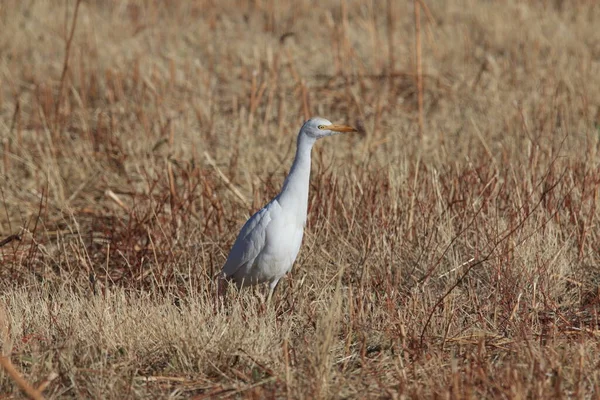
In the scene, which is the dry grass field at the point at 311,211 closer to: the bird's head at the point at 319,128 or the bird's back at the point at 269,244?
the bird's back at the point at 269,244

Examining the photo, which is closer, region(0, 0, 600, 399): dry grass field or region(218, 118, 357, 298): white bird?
region(0, 0, 600, 399): dry grass field

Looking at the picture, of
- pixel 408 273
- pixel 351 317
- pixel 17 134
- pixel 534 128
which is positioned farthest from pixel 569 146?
pixel 17 134

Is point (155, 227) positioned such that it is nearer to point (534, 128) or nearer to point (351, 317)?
point (351, 317)

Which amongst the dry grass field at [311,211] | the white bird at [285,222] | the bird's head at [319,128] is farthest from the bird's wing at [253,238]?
the bird's head at [319,128]

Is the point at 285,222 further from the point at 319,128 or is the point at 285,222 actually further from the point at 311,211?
the point at 311,211

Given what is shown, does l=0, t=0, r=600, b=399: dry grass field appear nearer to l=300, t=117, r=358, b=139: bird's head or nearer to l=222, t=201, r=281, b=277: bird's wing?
l=222, t=201, r=281, b=277: bird's wing

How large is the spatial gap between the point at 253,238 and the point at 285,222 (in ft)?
0.52

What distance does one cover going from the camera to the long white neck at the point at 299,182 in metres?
3.43

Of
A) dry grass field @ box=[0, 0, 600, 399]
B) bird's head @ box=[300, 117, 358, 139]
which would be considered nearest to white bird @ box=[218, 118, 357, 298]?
bird's head @ box=[300, 117, 358, 139]

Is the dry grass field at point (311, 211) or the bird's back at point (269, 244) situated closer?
the dry grass field at point (311, 211)

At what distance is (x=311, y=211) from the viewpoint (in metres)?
4.39

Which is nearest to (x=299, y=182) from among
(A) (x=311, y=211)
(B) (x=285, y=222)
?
Answer: (B) (x=285, y=222)

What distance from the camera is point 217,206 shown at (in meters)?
4.48

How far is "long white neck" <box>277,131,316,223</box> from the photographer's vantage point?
3.43 m
